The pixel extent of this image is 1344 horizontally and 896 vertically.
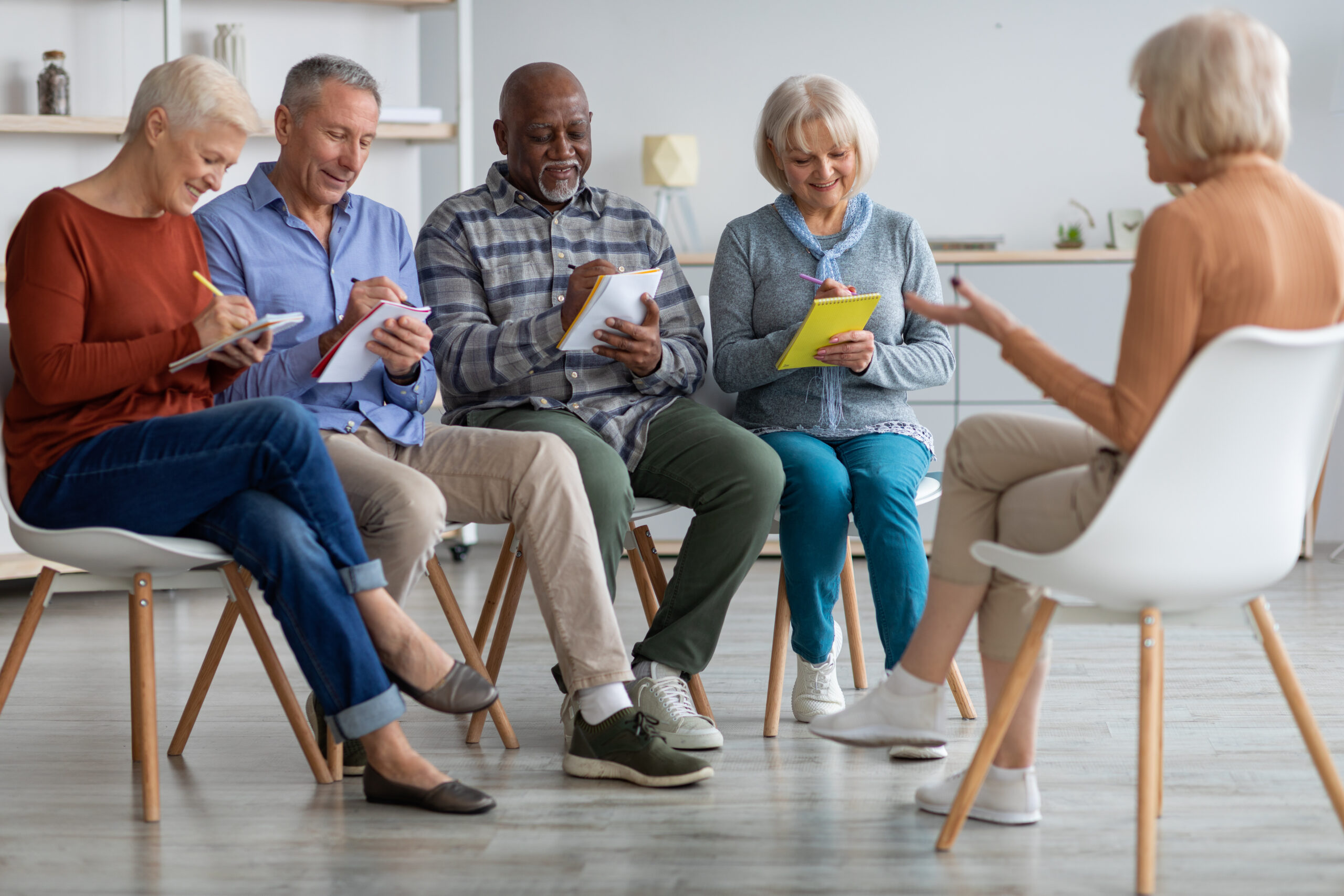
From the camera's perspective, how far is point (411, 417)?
2312 mm

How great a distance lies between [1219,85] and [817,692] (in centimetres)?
133

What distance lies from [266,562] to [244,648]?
4.22 ft

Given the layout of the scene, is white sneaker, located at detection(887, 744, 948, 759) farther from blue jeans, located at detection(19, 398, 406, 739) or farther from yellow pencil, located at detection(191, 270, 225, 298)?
yellow pencil, located at detection(191, 270, 225, 298)

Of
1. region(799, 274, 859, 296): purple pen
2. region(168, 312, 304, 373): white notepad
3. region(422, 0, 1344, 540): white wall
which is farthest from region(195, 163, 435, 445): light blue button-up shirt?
region(422, 0, 1344, 540): white wall

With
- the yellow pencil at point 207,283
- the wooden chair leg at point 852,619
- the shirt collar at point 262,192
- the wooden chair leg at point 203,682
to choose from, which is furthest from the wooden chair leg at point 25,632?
the wooden chair leg at point 852,619

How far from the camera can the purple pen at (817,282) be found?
2.35 metres

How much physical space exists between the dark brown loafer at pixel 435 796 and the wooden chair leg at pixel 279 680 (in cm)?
17

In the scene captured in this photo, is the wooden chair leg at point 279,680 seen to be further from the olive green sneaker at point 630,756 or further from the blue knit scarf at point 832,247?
the blue knit scarf at point 832,247

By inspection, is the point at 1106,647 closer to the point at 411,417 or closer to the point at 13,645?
the point at 411,417

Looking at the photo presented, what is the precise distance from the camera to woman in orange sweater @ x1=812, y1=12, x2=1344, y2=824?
1.48m

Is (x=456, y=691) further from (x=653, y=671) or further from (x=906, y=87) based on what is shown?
(x=906, y=87)

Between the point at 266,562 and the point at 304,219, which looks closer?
the point at 266,562

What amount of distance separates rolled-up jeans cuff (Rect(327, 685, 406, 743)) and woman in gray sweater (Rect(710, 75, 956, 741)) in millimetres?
801

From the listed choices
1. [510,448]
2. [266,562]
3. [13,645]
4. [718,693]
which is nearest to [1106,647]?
[718,693]
